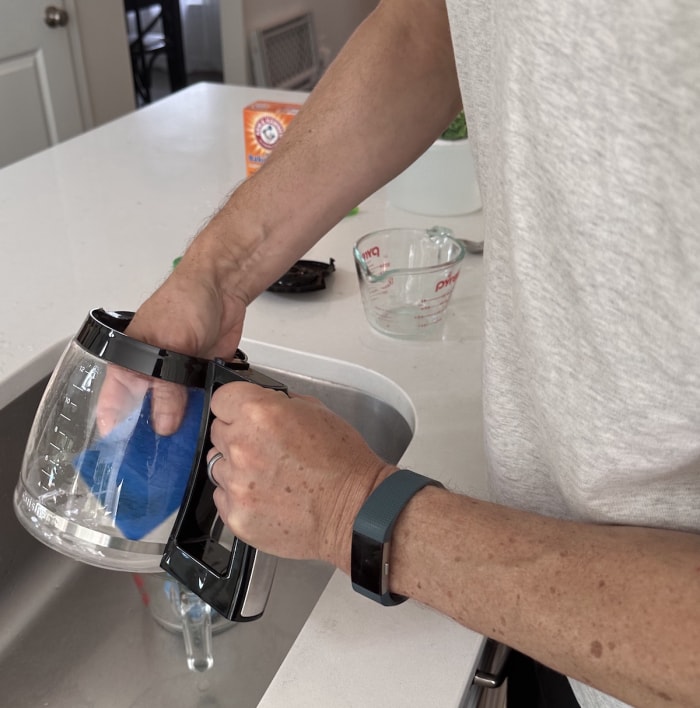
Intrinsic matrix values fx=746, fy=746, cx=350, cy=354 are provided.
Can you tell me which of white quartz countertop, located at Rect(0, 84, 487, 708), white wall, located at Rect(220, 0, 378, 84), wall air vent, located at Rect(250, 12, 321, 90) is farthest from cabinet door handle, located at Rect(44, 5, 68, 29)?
white quartz countertop, located at Rect(0, 84, 487, 708)

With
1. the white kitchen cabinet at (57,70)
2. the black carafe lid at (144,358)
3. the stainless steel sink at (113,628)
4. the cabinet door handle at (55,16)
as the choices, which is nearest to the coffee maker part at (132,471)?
the black carafe lid at (144,358)

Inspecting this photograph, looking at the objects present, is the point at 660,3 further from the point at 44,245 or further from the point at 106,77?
the point at 106,77

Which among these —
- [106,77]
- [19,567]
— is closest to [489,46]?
[19,567]

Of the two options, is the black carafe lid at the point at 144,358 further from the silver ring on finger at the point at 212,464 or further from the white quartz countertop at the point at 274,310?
the white quartz countertop at the point at 274,310

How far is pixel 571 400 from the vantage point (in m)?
0.43

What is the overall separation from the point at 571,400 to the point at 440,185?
0.73 m

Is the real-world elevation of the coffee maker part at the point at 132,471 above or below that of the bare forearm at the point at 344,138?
below

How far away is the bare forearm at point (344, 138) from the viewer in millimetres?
697

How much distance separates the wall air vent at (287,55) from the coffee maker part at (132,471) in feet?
9.38

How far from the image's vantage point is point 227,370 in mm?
530

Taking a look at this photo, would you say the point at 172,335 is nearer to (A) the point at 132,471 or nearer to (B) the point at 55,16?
(A) the point at 132,471

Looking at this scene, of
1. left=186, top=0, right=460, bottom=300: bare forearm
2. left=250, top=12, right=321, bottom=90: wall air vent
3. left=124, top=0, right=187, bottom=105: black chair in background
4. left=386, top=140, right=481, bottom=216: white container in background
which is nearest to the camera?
left=186, top=0, right=460, bottom=300: bare forearm

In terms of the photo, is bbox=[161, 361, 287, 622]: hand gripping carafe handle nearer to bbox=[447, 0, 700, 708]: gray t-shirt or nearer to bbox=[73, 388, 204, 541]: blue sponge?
bbox=[73, 388, 204, 541]: blue sponge

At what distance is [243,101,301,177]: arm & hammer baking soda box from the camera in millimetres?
1118
